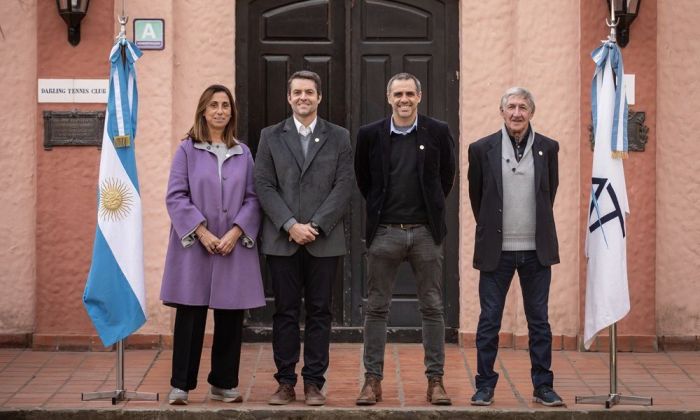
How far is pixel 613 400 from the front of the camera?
8289mm

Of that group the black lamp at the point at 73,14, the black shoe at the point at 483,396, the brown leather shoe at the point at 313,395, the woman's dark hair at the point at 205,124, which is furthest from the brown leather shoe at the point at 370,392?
the black lamp at the point at 73,14

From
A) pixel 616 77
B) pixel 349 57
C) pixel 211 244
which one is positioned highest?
pixel 349 57

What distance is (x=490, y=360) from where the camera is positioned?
8359 millimetres

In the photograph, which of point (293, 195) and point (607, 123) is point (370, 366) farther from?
point (607, 123)

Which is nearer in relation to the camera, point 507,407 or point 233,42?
point 507,407

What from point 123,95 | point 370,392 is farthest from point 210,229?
point 370,392

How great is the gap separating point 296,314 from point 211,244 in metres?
0.70

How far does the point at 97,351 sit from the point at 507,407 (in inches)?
142

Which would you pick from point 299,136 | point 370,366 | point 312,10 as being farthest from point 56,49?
point 370,366

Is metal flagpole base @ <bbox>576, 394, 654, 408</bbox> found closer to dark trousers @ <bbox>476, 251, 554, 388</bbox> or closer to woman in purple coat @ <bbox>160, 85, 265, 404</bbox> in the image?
dark trousers @ <bbox>476, 251, 554, 388</bbox>

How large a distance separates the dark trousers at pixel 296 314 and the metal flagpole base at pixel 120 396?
2.68ft

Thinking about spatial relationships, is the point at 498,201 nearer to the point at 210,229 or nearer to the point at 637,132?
the point at 210,229

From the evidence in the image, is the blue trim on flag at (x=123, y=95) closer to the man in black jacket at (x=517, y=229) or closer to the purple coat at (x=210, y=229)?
the purple coat at (x=210, y=229)

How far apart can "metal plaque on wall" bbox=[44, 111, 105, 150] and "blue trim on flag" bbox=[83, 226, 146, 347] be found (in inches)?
78.5
